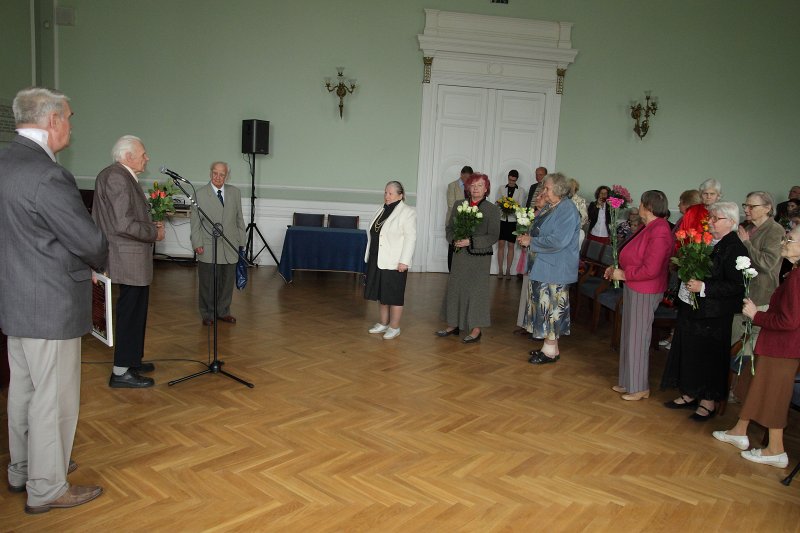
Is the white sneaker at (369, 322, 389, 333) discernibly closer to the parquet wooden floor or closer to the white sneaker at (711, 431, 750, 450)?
the parquet wooden floor

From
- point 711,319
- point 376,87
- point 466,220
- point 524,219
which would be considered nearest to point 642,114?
point 376,87

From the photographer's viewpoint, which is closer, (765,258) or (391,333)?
(765,258)

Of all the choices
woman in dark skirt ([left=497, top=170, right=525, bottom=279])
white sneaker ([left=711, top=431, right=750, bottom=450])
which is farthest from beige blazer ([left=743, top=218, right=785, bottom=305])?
woman in dark skirt ([left=497, top=170, right=525, bottom=279])

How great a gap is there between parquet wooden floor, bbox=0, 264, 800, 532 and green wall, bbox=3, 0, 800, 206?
4.67 m

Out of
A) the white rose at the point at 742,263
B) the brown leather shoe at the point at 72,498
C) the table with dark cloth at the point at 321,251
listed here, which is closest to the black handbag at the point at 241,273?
the table with dark cloth at the point at 321,251

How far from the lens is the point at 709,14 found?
10.2 metres

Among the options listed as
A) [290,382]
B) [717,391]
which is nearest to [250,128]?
[290,382]

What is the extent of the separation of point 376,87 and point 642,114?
4.37 meters

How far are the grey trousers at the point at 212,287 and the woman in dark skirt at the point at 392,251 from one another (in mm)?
1372

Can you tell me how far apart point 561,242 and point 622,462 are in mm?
2013

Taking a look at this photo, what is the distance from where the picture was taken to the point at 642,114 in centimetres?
1035

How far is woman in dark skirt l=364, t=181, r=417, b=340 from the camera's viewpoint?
5762 millimetres

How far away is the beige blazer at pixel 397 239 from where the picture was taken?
5750 mm

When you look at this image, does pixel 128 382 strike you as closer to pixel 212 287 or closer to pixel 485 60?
pixel 212 287
